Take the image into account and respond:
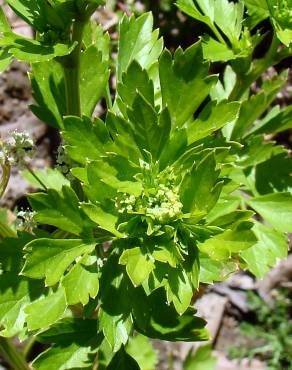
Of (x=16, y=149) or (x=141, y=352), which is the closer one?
(x=16, y=149)

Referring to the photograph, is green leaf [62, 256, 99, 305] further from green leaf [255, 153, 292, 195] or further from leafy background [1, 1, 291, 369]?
leafy background [1, 1, 291, 369]

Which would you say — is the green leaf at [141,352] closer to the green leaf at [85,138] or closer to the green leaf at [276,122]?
the green leaf at [276,122]

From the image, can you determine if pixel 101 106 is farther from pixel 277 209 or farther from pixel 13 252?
pixel 13 252

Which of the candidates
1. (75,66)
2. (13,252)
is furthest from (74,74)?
(13,252)

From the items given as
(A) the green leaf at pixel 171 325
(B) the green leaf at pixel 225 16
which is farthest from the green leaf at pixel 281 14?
(A) the green leaf at pixel 171 325

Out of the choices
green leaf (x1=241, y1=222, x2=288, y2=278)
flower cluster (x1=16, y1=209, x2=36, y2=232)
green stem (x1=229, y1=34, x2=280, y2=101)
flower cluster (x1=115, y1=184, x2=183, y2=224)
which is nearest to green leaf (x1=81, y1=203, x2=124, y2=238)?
flower cluster (x1=115, y1=184, x2=183, y2=224)

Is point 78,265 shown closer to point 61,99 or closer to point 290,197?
point 61,99

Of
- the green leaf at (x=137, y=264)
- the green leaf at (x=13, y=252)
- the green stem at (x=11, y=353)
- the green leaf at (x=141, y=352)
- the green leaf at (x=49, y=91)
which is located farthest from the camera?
the green leaf at (x=141, y=352)
